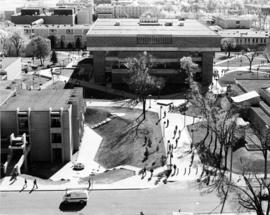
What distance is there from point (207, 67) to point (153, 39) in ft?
33.9

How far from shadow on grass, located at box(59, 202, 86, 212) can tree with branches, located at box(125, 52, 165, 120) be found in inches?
995

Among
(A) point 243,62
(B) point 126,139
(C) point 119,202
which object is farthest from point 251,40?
(C) point 119,202

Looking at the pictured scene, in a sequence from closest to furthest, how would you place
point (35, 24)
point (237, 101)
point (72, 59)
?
1. point (237, 101)
2. point (72, 59)
3. point (35, 24)

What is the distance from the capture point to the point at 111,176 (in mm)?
42938

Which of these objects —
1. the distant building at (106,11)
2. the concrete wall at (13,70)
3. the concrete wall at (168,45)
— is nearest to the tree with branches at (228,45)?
the concrete wall at (168,45)

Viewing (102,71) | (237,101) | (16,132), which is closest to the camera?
(16,132)

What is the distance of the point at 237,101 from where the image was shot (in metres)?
59.1

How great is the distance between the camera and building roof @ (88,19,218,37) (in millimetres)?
78562

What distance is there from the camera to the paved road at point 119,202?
1387 inches

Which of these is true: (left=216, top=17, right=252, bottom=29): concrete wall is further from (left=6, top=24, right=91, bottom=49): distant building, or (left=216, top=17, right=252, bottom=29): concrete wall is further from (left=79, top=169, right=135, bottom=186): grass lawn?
(left=79, top=169, right=135, bottom=186): grass lawn

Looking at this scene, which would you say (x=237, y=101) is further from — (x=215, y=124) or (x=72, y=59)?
(x=72, y=59)

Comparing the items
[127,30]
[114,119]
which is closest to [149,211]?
[114,119]

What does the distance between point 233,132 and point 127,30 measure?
4351 centimetres

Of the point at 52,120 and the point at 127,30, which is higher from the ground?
the point at 127,30
